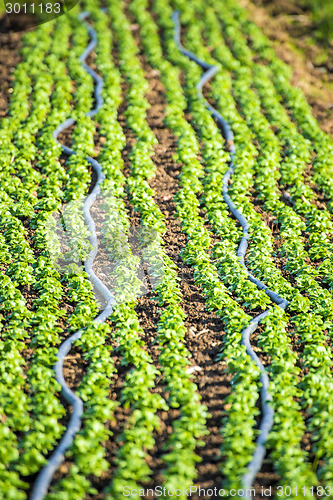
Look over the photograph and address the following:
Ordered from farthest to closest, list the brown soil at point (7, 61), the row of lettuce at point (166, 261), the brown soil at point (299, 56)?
the brown soil at point (299, 56), the brown soil at point (7, 61), the row of lettuce at point (166, 261)

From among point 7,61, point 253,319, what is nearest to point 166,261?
point 253,319

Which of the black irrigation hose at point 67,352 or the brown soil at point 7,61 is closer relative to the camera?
the black irrigation hose at point 67,352

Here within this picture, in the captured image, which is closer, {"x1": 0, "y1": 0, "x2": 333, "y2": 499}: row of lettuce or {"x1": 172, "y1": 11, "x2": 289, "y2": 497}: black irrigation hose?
{"x1": 172, "y1": 11, "x2": 289, "y2": 497}: black irrigation hose

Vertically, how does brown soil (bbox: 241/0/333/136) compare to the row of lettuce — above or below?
above

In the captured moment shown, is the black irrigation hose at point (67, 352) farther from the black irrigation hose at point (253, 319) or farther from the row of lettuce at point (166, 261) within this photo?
the black irrigation hose at point (253, 319)

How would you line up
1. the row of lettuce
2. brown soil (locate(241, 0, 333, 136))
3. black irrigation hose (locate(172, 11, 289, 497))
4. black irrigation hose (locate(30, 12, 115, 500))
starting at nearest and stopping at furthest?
black irrigation hose (locate(30, 12, 115, 500)) < black irrigation hose (locate(172, 11, 289, 497)) < the row of lettuce < brown soil (locate(241, 0, 333, 136))

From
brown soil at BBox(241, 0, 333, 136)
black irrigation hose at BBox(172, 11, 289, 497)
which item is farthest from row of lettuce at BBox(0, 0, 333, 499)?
brown soil at BBox(241, 0, 333, 136)

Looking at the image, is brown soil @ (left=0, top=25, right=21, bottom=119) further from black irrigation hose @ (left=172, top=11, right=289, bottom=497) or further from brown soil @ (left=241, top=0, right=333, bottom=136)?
brown soil @ (left=241, top=0, right=333, bottom=136)

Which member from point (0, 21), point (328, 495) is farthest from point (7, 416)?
point (0, 21)

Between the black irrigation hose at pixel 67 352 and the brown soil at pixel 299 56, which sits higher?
the brown soil at pixel 299 56

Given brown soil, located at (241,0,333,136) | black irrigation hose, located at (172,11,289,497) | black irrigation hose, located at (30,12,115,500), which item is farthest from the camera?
brown soil, located at (241,0,333,136)

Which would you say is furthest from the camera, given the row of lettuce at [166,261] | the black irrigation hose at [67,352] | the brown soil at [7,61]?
the brown soil at [7,61]

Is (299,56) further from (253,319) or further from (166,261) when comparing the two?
(253,319)

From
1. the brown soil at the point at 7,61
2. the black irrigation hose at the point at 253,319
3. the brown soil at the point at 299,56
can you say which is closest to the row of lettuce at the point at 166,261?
the black irrigation hose at the point at 253,319
